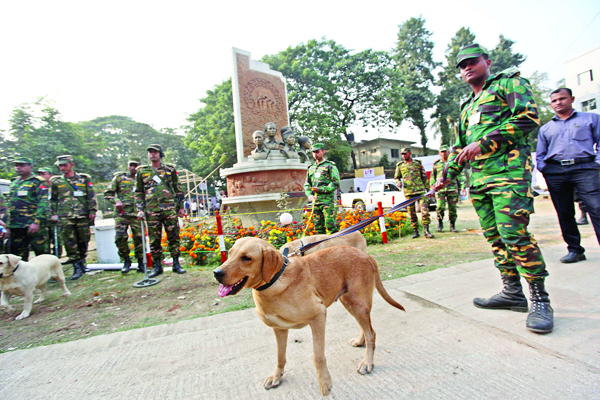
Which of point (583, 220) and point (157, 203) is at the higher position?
point (157, 203)

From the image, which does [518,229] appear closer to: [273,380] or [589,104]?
[273,380]

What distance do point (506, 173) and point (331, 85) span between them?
22.7 meters

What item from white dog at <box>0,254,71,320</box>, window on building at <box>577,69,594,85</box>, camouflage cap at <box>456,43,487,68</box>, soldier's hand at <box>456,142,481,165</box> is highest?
window on building at <box>577,69,594,85</box>

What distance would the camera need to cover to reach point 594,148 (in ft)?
11.7

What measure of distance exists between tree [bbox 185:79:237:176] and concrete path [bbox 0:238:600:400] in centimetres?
1989

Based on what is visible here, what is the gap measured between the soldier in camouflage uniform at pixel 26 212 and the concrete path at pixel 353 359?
152 inches

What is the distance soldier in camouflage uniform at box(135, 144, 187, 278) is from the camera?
4.84 metres

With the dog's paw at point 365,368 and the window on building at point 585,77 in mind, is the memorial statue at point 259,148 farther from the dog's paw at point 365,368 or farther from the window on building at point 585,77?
the window on building at point 585,77

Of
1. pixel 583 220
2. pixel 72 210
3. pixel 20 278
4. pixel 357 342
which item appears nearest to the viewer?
pixel 357 342

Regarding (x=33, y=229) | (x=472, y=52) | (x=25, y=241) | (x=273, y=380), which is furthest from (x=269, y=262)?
(x=25, y=241)

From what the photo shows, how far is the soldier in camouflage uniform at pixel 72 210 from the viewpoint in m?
5.55

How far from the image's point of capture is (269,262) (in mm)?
1556

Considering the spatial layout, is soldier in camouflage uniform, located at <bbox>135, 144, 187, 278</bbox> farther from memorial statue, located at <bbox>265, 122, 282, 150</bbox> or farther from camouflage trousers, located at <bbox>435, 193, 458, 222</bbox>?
camouflage trousers, located at <bbox>435, 193, 458, 222</bbox>

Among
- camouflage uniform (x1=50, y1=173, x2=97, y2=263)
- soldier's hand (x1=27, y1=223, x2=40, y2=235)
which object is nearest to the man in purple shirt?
camouflage uniform (x1=50, y1=173, x2=97, y2=263)
